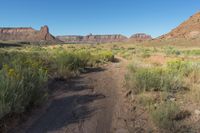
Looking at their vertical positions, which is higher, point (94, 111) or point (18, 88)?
point (18, 88)

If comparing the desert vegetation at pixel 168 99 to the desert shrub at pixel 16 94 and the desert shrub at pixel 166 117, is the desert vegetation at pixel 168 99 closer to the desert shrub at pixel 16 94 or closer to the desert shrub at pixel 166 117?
the desert shrub at pixel 166 117

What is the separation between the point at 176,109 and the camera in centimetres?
497

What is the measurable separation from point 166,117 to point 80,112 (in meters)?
2.07

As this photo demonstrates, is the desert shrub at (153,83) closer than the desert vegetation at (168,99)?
No

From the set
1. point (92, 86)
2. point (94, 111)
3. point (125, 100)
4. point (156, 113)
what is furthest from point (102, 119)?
point (92, 86)

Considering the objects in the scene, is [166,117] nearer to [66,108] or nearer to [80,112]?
[80,112]

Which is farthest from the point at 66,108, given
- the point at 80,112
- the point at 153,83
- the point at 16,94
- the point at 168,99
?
the point at 153,83

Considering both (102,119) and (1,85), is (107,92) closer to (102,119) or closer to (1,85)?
(102,119)

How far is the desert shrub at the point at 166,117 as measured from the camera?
4453mm

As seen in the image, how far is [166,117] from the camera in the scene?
464cm

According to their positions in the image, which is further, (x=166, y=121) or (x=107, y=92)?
(x=107, y=92)

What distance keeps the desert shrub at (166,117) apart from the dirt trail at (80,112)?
702 millimetres

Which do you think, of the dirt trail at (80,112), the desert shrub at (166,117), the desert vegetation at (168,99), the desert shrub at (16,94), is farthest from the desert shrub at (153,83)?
the desert shrub at (16,94)

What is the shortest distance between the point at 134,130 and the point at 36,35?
199 m
